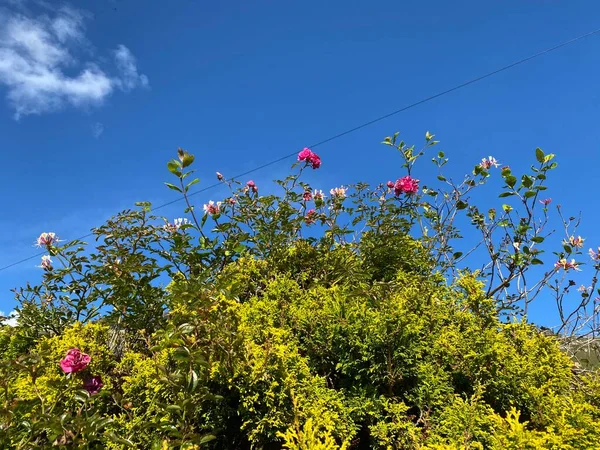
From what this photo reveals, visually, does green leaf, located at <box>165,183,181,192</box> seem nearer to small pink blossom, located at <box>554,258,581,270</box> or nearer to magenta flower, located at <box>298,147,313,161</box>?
magenta flower, located at <box>298,147,313,161</box>

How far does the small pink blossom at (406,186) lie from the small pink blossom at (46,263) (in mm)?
2959

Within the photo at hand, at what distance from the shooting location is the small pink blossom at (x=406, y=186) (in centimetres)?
365

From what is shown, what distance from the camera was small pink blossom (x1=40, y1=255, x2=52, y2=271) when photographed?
3.30m

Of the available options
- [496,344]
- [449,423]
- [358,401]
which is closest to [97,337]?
[358,401]

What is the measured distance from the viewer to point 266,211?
11.4 feet

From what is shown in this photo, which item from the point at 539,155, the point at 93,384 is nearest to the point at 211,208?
the point at 93,384

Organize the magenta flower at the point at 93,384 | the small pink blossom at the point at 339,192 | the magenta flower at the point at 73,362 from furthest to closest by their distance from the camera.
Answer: the small pink blossom at the point at 339,192 → the magenta flower at the point at 93,384 → the magenta flower at the point at 73,362

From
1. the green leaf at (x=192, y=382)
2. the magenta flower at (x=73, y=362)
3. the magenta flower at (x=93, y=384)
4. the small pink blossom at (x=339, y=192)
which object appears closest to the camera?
the green leaf at (x=192, y=382)

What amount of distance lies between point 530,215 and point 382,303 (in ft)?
7.67

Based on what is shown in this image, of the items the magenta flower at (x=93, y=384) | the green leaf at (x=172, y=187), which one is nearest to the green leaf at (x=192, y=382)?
the magenta flower at (x=93, y=384)

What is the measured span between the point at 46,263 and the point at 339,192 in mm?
2556

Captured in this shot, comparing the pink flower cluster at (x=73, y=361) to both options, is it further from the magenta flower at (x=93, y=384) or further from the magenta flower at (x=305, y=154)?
the magenta flower at (x=305, y=154)

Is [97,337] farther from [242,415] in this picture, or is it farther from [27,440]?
[242,415]

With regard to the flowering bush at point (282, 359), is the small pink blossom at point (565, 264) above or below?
above
